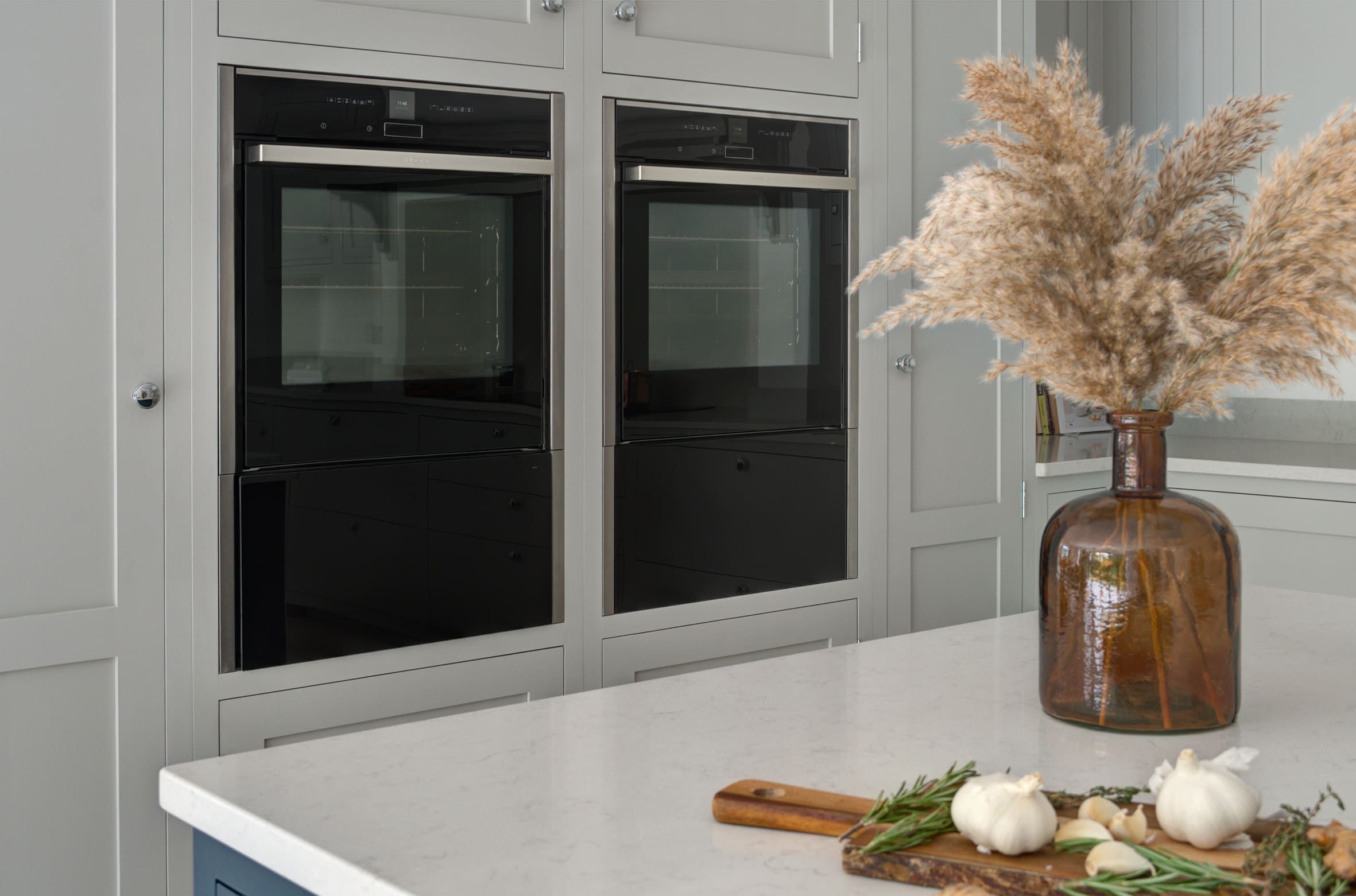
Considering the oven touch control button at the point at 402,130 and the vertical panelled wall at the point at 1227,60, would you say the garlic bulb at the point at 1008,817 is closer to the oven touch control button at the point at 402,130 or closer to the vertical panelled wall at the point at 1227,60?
the oven touch control button at the point at 402,130

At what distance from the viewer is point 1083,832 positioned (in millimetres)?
774

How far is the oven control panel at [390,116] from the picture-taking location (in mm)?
2000

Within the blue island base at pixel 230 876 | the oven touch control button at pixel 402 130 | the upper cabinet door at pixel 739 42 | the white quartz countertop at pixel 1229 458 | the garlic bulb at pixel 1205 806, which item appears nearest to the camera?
the garlic bulb at pixel 1205 806

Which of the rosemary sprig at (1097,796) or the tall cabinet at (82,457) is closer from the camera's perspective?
the rosemary sprig at (1097,796)

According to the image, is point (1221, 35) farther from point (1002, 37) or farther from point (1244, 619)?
point (1244, 619)

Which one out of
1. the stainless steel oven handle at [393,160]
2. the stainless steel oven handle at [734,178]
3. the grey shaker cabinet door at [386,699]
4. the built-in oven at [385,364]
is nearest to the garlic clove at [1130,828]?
the grey shaker cabinet door at [386,699]

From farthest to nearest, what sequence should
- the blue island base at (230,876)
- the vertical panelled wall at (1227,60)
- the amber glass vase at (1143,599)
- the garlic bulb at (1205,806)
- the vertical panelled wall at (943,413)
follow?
the vertical panelled wall at (1227,60) < the vertical panelled wall at (943,413) < the amber glass vase at (1143,599) < the blue island base at (230,876) < the garlic bulb at (1205,806)

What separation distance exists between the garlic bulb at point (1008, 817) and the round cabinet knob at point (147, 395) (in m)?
1.52

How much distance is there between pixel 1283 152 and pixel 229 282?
1.54 meters

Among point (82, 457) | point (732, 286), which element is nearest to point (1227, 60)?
point (732, 286)

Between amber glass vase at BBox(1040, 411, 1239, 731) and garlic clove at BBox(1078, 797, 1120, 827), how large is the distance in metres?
0.30

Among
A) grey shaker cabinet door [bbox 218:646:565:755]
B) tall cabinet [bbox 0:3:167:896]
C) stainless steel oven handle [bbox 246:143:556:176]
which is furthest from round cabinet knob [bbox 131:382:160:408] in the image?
grey shaker cabinet door [bbox 218:646:565:755]

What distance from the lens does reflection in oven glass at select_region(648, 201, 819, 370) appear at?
2.47 meters

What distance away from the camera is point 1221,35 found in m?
3.73
